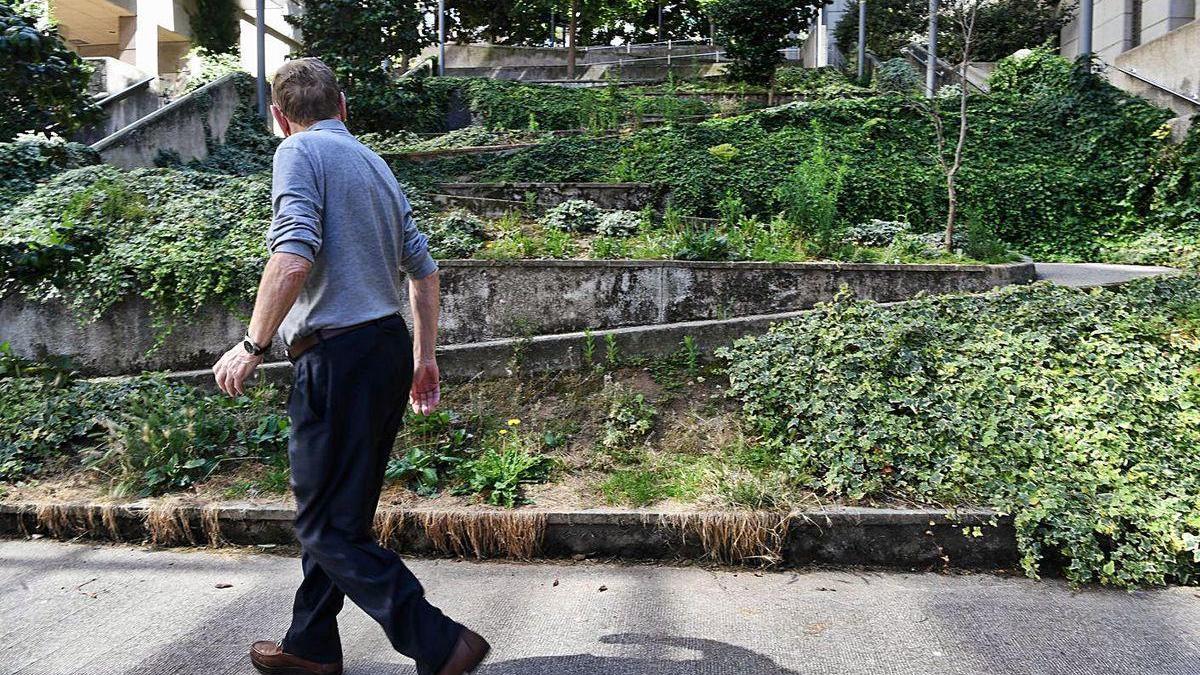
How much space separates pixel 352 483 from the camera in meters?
2.52

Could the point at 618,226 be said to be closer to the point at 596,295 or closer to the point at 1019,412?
the point at 596,295

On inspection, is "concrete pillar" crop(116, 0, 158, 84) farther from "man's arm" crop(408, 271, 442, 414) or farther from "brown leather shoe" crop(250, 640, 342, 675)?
"brown leather shoe" crop(250, 640, 342, 675)

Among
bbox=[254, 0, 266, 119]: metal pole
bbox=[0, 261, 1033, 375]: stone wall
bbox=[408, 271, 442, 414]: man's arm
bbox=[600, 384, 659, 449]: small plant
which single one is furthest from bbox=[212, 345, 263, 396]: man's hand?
bbox=[254, 0, 266, 119]: metal pole

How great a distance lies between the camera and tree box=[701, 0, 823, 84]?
17.5m

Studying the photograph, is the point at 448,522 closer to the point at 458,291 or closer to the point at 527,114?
the point at 458,291

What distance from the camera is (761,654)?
2.90m

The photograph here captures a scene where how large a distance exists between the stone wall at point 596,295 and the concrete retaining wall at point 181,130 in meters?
5.23

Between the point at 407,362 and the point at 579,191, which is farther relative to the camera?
the point at 579,191

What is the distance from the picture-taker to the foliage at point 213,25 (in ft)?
72.3

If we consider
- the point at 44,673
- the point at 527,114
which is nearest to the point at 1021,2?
the point at 527,114

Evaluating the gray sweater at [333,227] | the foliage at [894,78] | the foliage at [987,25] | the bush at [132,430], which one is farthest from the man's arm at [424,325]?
the foliage at [987,25]

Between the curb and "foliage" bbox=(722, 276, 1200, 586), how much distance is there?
0.19m

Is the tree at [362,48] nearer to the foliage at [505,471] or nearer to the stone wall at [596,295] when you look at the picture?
the stone wall at [596,295]

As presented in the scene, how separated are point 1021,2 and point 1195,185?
12965mm
